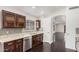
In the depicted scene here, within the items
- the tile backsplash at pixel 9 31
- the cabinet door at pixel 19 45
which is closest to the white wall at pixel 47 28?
the tile backsplash at pixel 9 31

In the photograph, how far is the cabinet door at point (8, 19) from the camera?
2.61 m

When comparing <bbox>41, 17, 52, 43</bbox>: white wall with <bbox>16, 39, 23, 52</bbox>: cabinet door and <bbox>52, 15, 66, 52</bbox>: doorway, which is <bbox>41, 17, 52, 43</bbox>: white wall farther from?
<bbox>16, 39, 23, 52</bbox>: cabinet door

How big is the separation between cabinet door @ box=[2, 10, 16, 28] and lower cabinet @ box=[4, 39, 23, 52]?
54cm

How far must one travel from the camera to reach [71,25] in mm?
3957

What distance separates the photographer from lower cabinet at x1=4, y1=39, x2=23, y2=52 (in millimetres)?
2342

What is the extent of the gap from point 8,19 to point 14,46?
0.83m

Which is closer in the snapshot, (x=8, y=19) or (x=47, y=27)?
(x=8, y=19)

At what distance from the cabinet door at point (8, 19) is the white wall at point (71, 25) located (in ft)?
7.84

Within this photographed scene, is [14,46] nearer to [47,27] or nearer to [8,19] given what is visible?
[8,19]

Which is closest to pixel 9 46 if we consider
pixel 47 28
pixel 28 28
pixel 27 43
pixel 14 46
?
pixel 14 46

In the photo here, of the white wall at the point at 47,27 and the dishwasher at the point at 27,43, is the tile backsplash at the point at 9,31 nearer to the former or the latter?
the dishwasher at the point at 27,43

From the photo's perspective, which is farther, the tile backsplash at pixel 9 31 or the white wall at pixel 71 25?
the white wall at pixel 71 25
